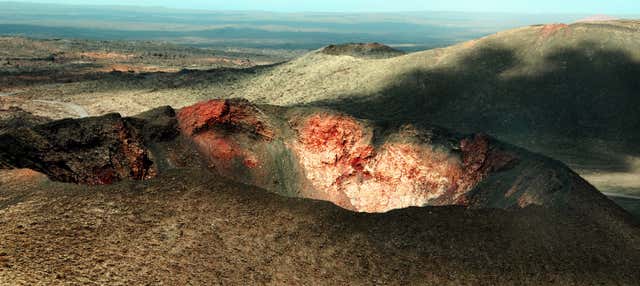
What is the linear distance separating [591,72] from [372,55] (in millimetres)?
22478

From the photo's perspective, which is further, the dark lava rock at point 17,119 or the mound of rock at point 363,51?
the mound of rock at point 363,51

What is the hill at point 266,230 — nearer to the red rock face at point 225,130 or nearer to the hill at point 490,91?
the red rock face at point 225,130

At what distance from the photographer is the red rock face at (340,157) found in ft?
55.4

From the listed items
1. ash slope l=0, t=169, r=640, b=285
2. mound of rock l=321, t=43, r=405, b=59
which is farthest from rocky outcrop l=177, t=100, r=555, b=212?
mound of rock l=321, t=43, r=405, b=59

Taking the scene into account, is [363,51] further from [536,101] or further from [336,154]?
[336,154]

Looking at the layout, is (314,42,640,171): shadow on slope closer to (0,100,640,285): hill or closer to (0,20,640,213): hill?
(0,20,640,213): hill

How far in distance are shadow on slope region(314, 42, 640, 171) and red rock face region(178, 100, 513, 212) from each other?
16.3 metres

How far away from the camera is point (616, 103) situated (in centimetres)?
3912

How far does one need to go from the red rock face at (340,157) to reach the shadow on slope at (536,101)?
16.3m

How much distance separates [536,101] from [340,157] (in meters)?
26.0

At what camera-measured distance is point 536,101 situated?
40.4 meters

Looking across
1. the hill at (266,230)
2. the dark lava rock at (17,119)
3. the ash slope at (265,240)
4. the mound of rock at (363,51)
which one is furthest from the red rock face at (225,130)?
the mound of rock at (363,51)

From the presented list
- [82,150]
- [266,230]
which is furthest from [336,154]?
[266,230]

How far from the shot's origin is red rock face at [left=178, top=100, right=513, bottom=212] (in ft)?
55.4
